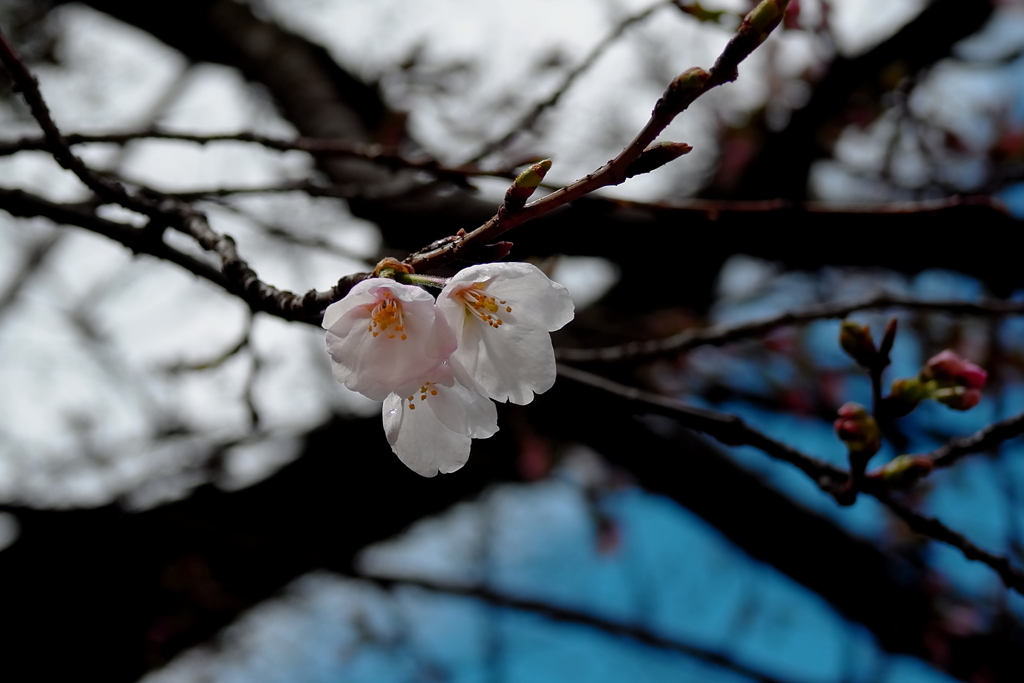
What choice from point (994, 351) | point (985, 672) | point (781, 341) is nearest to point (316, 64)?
point (781, 341)

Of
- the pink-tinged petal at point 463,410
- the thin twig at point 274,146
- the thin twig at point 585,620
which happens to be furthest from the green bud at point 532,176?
the thin twig at point 585,620

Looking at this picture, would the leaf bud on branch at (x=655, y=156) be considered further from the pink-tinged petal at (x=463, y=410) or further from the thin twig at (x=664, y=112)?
the pink-tinged petal at (x=463, y=410)

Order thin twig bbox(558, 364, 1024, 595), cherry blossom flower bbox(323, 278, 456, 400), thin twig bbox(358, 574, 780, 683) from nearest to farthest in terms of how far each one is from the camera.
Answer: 1. cherry blossom flower bbox(323, 278, 456, 400)
2. thin twig bbox(558, 364, 1024, 595)
3. thin twig bbox(358, 574, 780, 683)

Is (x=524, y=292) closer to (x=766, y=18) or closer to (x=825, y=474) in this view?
(x=766, y=18)

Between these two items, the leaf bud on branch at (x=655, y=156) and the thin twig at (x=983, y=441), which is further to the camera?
the thin twig at (x=983, y=441)

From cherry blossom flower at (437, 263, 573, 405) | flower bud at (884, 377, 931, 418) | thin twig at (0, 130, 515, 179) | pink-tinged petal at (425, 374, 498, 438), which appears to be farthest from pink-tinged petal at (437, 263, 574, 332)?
flower bud at (884, 377, 931, 418)

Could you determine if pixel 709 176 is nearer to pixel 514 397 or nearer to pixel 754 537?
pixel 754 537

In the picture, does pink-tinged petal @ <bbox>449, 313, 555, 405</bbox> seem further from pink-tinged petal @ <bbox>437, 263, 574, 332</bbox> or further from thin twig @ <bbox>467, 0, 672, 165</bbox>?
thin twig @ <bbox>467, 0, 672, 165</bbox>
